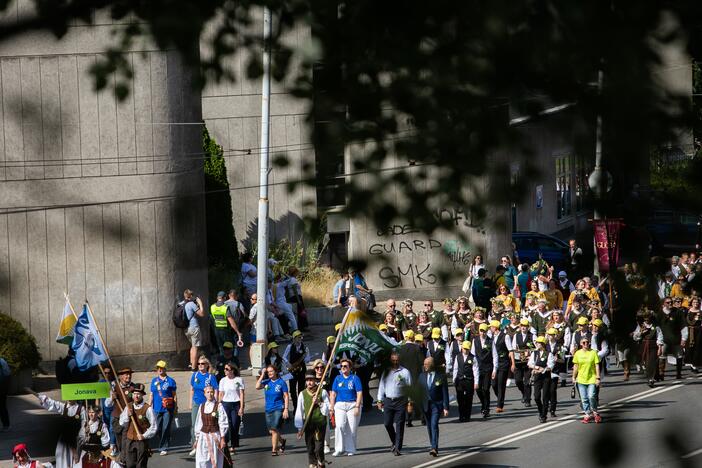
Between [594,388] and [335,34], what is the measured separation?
15.3 metres

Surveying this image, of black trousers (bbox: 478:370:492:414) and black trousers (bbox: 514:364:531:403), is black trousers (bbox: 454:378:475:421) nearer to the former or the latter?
black trousers (bbox: 478:370:492:414)

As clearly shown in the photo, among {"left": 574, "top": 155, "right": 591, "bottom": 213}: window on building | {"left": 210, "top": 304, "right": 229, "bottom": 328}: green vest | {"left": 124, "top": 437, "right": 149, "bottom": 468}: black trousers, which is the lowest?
{"left": 124, "top": 437, "right": 149, "bottom": 468}: black trousers

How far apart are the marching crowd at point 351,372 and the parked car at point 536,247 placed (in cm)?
520

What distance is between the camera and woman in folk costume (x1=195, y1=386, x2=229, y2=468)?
16.3m

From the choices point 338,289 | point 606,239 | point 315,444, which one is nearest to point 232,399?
point 315,444

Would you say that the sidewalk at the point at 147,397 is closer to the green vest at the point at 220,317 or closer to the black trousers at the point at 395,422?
the green vest at the point at 220,317

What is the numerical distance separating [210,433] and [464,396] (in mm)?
4739

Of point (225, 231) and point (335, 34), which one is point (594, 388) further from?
point (335, 34)

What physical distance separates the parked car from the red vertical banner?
2659cm

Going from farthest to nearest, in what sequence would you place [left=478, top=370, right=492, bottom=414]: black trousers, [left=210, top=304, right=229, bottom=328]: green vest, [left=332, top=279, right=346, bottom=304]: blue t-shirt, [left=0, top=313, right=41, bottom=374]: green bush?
1. [left=332, top=279, right=346, bottom=304]: blue t-shirt
2. [left=210, top=304, right=229, bottom=328]: green vest
3. [left=478, top=370, right=492, bottom=414]: black trousers
4. [left=0, top=313, right=41, bottom=374]: green bush

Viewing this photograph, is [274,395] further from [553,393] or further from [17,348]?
[553,393]

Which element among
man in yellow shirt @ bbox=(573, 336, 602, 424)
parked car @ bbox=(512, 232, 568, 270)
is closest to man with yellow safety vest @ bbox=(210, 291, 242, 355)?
man in yellow shirt @ bbox=(573, 336, 602, 424)

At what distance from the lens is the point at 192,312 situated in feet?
68.1

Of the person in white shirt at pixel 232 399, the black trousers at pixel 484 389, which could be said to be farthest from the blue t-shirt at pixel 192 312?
the black trousers at pixel 484 389
